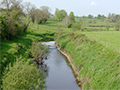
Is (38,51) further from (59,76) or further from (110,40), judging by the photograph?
(110,40)

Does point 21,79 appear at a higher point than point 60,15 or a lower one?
lower

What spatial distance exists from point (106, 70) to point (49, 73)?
14.4 metres

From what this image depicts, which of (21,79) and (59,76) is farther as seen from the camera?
(59,76)

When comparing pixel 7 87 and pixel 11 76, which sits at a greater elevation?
pixel 11 76

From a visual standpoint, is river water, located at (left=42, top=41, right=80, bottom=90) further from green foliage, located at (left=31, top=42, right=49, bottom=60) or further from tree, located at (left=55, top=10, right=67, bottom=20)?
tree, located at (left=55, top=10, right=67, bottom=20)

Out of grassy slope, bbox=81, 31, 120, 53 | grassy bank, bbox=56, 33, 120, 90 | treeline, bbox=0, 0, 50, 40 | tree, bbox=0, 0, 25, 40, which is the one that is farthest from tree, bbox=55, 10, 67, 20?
grassy bank, bbox=56, 33, 120, 90

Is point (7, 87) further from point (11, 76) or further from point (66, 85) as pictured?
point (66, 85)

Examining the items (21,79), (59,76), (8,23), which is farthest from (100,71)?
(8,23)

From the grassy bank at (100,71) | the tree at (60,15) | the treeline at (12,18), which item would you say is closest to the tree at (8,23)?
the treeline at (12,18)

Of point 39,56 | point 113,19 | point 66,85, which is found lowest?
point 66,85

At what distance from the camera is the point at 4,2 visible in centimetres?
6575

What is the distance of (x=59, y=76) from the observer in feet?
111

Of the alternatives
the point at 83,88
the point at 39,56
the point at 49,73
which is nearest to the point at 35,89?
the point at 83,88

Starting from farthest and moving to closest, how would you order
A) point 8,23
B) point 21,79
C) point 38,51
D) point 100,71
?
point 8,23, point 38,51, point 100,71, point 21,79
